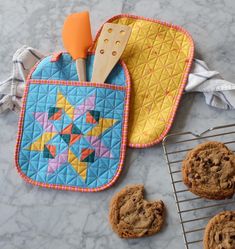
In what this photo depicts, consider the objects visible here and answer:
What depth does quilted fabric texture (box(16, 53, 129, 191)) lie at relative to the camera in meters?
0.96

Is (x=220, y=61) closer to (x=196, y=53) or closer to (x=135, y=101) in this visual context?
(x=196, y=53)

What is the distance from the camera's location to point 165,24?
40.6 inches

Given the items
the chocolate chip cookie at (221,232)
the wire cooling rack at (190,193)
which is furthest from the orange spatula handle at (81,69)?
the chocolate chip cookie at (221,232)

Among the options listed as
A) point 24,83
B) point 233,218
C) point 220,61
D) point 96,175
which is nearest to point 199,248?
point 233,218

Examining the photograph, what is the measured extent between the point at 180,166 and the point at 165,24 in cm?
33

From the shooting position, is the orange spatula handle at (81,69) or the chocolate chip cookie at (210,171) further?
the orange spatula handle at (81,69)

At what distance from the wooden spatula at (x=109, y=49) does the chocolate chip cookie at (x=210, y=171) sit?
0.88 feet

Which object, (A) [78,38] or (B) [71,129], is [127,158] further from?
(A) [78,38]

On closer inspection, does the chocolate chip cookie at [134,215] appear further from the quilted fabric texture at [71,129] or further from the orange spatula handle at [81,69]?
the orange spatula handle at [81,69]

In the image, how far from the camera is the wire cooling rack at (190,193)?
0.91 m

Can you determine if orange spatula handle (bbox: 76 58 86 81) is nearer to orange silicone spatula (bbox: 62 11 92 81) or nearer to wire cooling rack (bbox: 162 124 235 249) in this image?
orange silicone spatula (bbox: 62 11 92 81)

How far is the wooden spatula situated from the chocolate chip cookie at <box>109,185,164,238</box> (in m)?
0.27

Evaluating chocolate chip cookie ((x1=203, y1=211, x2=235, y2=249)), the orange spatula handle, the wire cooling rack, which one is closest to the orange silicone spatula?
the orange spatula handle

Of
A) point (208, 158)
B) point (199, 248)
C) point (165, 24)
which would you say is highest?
point (165, 24)
